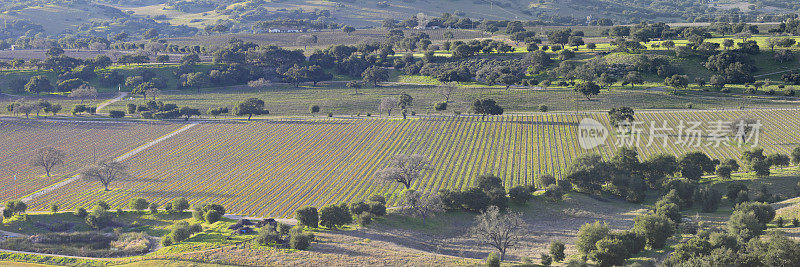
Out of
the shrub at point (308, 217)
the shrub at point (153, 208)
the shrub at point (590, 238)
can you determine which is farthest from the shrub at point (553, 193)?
the shrub at point (153, 208)

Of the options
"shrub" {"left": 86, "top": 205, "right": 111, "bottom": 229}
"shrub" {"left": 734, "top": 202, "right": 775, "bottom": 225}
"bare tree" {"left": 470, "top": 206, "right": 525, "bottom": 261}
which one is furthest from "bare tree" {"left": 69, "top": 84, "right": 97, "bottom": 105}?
"shrub" {"left": 734, "top": 202, "right": 775, "bottom": 225}

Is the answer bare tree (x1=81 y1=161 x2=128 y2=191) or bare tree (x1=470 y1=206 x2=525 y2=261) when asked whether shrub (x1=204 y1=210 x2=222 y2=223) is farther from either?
bare tree (x1=470 y1=206 x2=525 y2=261)

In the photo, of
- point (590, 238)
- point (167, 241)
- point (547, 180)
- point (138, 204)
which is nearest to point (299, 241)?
point (167, 241)

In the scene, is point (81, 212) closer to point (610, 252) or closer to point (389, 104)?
point (610, 252)

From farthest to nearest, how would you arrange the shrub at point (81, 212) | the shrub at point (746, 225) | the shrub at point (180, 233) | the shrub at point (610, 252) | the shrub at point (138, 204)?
the shrub at point (138, 204)
the shrub at point (81, 212)
the shrub at point (180, 233)
the shrub at point (746, 225)
the shrub at point (610, 252)

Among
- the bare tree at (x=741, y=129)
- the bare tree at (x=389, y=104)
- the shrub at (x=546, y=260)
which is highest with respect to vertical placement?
the bare tree at (x=389, y=104)

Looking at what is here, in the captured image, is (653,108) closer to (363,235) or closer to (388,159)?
(388,159)

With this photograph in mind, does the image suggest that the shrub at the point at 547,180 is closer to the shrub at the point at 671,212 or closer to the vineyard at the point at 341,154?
the vineyard at the point at 341,154
